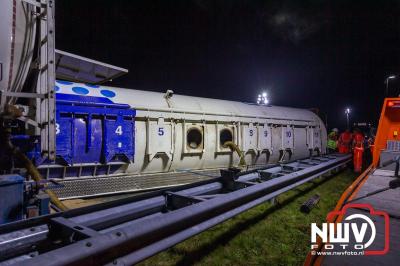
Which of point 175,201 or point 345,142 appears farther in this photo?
point 345,142

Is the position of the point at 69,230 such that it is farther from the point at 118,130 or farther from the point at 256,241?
the point at 118,130

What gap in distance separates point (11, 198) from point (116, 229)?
66.6 inches

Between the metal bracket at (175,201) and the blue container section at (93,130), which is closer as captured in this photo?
the metal bracket at (175,201)

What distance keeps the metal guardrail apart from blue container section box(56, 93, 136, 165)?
382 centimetres

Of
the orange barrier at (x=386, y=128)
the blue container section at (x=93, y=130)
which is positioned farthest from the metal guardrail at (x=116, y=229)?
the orange barrier at (x=386, y=128)

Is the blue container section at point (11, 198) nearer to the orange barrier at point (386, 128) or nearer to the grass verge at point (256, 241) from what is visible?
the grass verge at point (256, 241)

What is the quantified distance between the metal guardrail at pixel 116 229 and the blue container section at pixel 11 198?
101 cm

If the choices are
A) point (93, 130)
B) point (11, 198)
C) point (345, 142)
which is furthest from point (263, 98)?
point (11, 198)

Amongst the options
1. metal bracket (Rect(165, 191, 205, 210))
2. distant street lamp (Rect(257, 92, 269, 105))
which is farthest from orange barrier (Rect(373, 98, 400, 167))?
distant street lamp (Rect(257, 92, 269, 105))

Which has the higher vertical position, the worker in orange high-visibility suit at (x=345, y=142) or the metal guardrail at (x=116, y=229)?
the worker in orange high-visibility suit at (x=345, y=142)

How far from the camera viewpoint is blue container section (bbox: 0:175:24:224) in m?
2.72

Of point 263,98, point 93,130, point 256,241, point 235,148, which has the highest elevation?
point 263,98

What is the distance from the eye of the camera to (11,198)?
9.17 feet

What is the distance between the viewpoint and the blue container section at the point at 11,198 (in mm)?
2719
